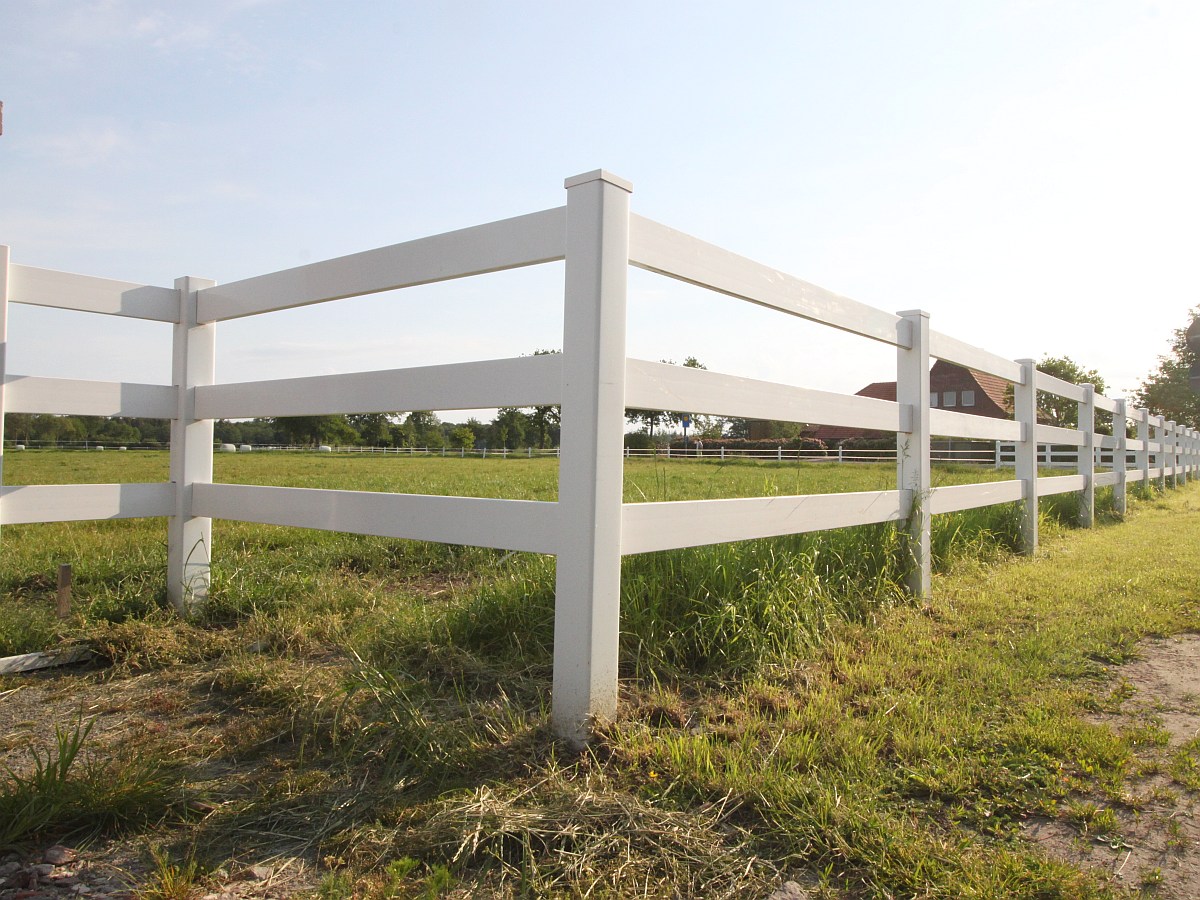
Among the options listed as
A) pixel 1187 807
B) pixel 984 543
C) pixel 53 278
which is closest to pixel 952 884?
pixel 1187 807

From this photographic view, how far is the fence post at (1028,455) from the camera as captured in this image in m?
5.89

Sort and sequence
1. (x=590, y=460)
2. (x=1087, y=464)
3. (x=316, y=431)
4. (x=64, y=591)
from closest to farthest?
1. (x=590, y=460)
2. (x=64, y=591)
3. (x=1087, y=464)
4. (x=316, y=431)

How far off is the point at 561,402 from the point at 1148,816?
1837 millimetres

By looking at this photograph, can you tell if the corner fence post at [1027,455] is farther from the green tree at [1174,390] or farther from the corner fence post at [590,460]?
the green tree at [1174,390]

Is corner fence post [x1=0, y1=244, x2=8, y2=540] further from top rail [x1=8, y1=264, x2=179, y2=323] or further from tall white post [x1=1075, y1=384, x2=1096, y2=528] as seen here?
tall white post [x1=1075, y1=384, x2=1096, y2=528]

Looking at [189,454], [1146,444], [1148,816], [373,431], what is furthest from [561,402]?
A: [373,431]

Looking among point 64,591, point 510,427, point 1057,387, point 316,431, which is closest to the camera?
point 64,591

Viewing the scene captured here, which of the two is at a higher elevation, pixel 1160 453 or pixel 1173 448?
pixel 1173 448

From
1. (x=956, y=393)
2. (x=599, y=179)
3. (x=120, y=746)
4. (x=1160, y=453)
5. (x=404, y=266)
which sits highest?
(x=956, y=393)

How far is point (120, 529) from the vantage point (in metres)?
6.80

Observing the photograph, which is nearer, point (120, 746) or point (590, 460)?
point (590, 460)

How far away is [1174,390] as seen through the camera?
36500 millimetres

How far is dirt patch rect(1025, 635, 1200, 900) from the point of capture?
5.50 feet

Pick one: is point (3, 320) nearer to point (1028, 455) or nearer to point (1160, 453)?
point (1028, 455)
